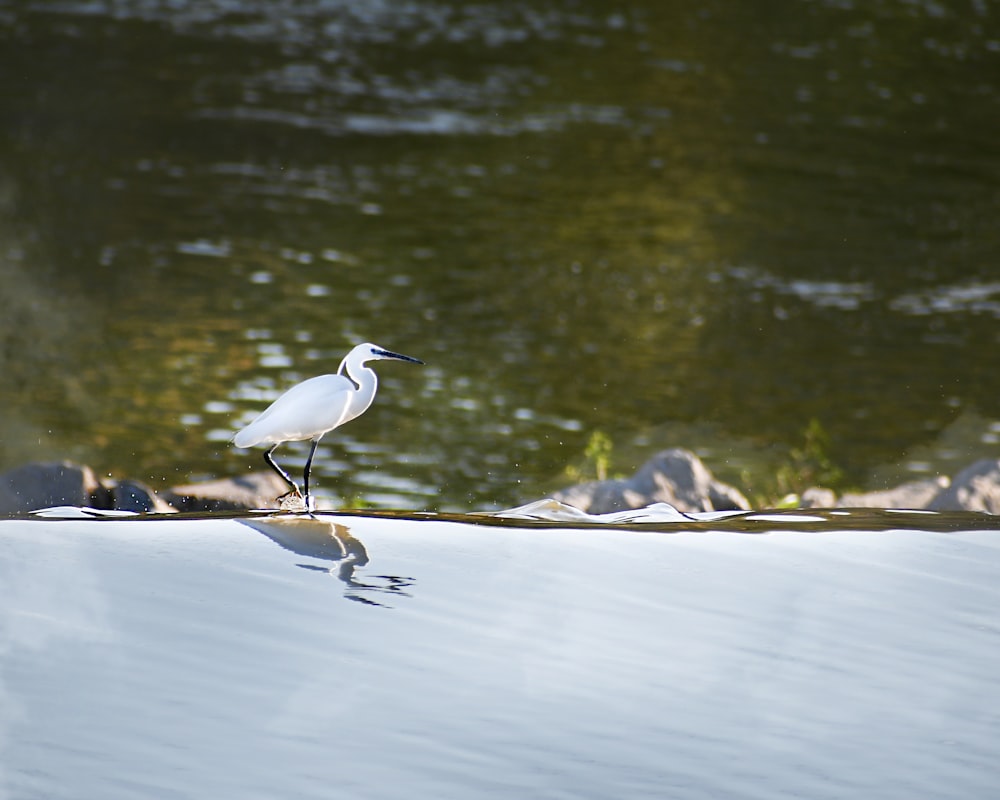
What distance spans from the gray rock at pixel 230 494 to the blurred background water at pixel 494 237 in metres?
0.99

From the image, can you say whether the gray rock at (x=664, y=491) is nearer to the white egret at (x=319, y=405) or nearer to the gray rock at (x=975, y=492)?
the gray rock at (x=975, y=492)

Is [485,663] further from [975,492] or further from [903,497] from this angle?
[903,497]

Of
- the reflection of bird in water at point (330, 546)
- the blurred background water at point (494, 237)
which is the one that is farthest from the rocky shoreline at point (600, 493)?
the reflection of bird in water at point (330, 546)

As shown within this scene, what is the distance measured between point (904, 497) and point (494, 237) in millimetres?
7754

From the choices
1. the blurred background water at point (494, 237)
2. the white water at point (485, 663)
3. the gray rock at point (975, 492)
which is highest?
the blurred background water at point (494, 237)

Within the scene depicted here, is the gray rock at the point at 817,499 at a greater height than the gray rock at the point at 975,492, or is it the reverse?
the gray rock at the point at 975,492

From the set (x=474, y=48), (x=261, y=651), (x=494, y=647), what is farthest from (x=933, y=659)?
(x=474, y=48)

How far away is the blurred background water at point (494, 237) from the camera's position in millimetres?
10727

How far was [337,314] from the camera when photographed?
12820 mm

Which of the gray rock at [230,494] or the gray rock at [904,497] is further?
the gray rock at [904,497]

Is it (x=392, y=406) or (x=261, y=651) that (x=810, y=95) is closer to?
(x=392, y=406)

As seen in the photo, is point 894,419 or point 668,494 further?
point 894,419

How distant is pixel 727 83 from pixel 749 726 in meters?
20.0

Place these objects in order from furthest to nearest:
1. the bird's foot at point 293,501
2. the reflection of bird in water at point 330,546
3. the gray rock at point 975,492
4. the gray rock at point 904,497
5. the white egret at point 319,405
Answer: the gray rock at point 904,497
the gray rock at point 975,492
the bird's foot at point 293,501
the white egret at point 319,405
the reflection of bird in water at point 330,546
